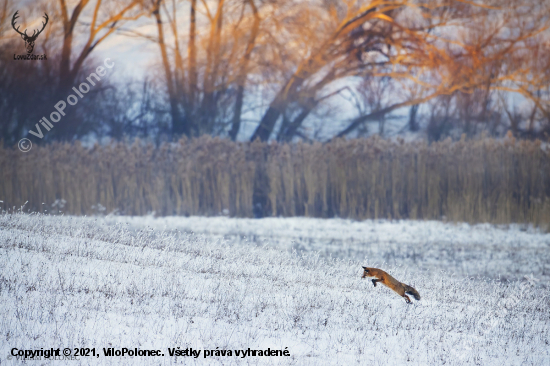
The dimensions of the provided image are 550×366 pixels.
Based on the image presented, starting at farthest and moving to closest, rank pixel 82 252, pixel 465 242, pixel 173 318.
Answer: pixel 465 242 < pixel 82 252 < pixel 173 318

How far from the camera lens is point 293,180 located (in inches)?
475

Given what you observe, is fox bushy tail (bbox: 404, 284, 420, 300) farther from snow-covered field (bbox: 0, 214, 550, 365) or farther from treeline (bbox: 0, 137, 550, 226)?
treeline (bbox: 0, 137, 550, 226)

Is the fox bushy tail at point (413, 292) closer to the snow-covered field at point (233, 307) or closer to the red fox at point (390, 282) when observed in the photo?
the red fox at point (390, 282)

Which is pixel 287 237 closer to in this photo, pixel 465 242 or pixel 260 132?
pixel 465 242

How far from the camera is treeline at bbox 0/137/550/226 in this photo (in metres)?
11.2

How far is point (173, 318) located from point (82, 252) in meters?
2.09

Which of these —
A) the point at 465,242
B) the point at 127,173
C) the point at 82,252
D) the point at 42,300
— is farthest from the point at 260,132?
the point at 42,300

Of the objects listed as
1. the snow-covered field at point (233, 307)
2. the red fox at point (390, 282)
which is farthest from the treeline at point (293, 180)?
the red fox at point (390, 282)

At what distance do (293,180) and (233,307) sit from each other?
7779 millimetres

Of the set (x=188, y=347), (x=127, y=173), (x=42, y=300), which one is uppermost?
(x=127, y=173)

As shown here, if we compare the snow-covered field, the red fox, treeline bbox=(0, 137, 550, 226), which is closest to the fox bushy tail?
the red fox

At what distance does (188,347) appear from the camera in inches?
142

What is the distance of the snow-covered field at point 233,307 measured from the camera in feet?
12.0

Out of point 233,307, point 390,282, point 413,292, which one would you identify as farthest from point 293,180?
point 233,307
